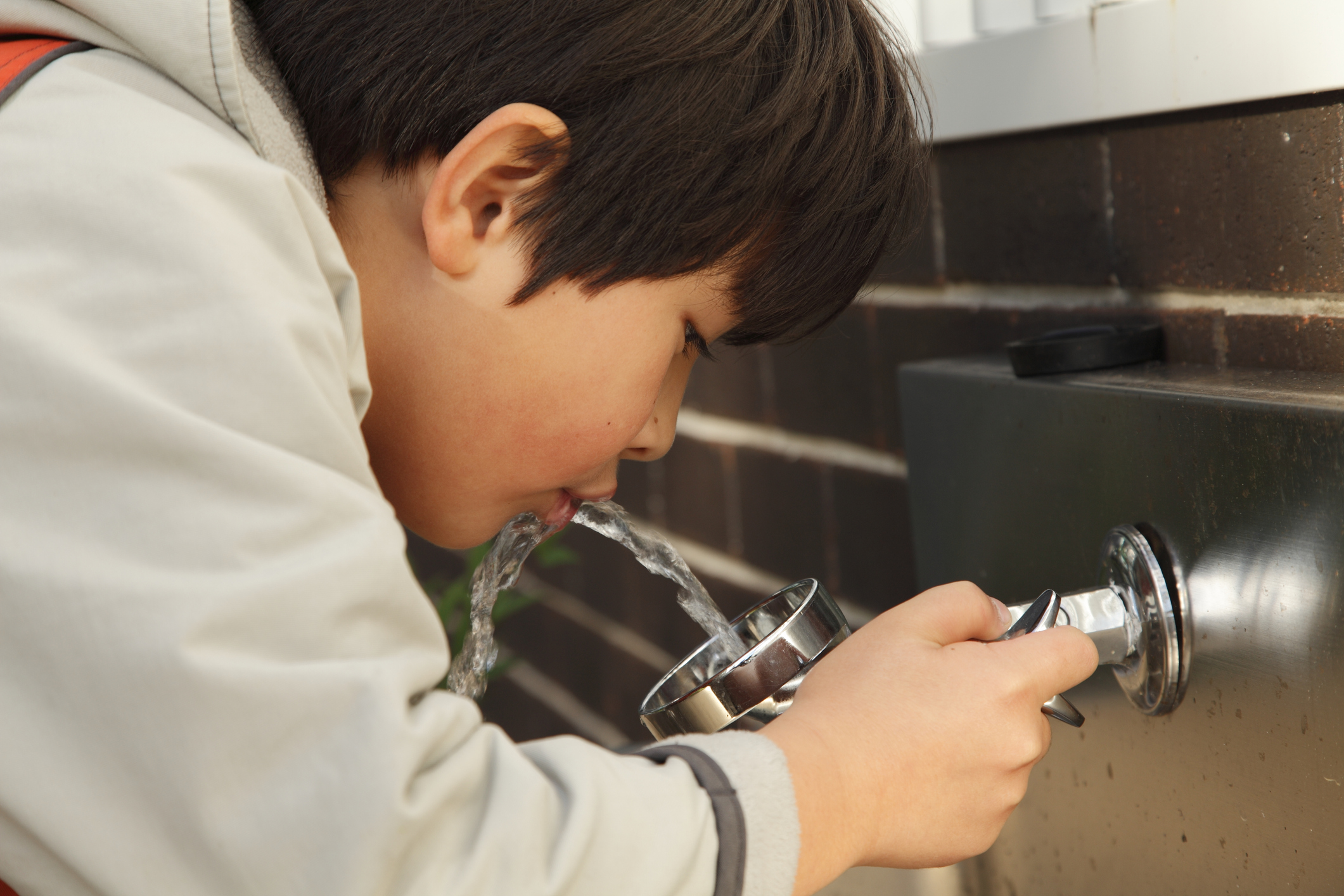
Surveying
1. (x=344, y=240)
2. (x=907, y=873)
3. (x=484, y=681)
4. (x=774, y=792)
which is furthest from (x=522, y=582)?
(x=774, y=792)

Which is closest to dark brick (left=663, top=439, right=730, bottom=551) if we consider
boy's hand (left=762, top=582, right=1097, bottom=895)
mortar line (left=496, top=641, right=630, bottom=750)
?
mortar line (left=496, top=641, right=630, bottom=750)

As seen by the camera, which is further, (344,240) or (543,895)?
(344,240)

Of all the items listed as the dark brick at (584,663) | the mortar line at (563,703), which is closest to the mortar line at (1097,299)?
the dark brick at (584,663)

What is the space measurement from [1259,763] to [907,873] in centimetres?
34

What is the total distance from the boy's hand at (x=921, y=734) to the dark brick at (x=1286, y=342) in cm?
22

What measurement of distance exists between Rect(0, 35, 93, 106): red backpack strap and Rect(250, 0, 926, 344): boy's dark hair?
150 millimetres

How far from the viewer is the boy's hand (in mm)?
601

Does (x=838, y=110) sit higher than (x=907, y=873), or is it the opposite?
(x=838, y=110)

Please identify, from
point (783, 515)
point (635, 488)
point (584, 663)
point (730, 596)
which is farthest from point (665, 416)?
point (584, 663)

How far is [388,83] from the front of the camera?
72 centimetres

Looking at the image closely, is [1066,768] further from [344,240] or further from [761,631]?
[344,240]

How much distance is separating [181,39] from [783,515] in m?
0.85

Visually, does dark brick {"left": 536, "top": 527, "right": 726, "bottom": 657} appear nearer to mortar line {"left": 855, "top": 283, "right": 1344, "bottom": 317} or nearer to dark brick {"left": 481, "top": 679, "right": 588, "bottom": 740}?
dark brick {"left": 481, "top": 679, "right": 588, "bottom": 740}

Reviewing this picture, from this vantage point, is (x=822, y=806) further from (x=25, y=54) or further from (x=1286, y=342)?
(x=25, y=54)
